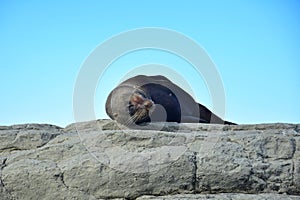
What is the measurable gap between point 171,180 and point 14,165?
115 cm

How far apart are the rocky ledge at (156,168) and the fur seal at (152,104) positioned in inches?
30.5

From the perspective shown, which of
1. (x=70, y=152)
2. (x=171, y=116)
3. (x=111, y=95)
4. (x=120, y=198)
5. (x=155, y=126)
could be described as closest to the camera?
(x=120, y=198)

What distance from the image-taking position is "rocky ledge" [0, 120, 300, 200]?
10.0ft

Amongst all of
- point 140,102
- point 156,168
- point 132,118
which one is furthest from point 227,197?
point 140,102

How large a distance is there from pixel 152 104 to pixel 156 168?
1.25 meters

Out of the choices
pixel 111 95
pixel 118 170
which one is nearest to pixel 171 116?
pixel 111 95

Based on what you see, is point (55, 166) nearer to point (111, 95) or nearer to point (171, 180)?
point (171, 180)

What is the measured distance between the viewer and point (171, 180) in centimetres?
305

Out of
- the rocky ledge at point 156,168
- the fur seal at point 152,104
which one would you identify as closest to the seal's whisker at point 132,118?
the fur seal at point 152,104

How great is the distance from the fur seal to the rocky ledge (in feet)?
2.54

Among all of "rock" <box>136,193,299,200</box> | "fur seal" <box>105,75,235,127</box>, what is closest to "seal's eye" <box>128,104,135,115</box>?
"fur seal" <box>105,75,235,127</box>

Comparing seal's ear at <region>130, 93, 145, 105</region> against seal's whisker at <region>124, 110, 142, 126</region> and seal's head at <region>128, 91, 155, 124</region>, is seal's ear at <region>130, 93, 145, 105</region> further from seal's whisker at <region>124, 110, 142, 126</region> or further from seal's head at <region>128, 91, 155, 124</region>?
seal's whisker at <region>124, 110, 142, 126</region>

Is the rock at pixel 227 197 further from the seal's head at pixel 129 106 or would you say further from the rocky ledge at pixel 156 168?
the seal's head at pixel 129 106

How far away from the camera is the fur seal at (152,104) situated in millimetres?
4188
